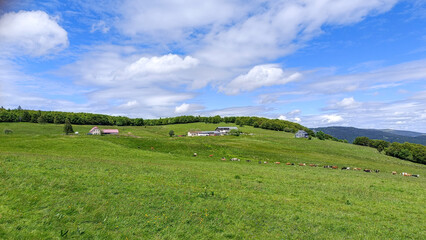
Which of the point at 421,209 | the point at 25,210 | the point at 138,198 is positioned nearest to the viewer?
the point at 25,210

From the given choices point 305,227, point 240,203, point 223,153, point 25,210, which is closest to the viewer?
point 25,210

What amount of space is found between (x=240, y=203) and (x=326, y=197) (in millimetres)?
9314

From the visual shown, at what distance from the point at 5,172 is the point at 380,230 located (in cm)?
2551

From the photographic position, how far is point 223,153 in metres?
62.9

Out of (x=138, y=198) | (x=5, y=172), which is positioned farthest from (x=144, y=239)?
(x=5, y=172)

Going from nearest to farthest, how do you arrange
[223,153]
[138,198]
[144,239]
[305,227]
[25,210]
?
[144,239], [25,210], [305,227], [138,198], [223,153]

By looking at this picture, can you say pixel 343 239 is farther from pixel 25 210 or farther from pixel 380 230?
pixel 25 210

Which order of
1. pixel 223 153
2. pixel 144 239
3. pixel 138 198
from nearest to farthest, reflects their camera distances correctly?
1. pixel 144 239
2. pixel 138 198
3. pixel 223 153

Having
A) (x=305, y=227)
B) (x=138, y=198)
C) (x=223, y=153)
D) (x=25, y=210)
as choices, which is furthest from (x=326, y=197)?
(x=223, y=153)

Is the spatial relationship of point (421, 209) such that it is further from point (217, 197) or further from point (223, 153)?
point (223, 153)

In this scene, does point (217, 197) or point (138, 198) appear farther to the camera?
point (217, 197)

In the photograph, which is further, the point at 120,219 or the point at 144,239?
the point at 120,219

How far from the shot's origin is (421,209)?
18.5m

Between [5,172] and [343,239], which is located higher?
[5,172]
